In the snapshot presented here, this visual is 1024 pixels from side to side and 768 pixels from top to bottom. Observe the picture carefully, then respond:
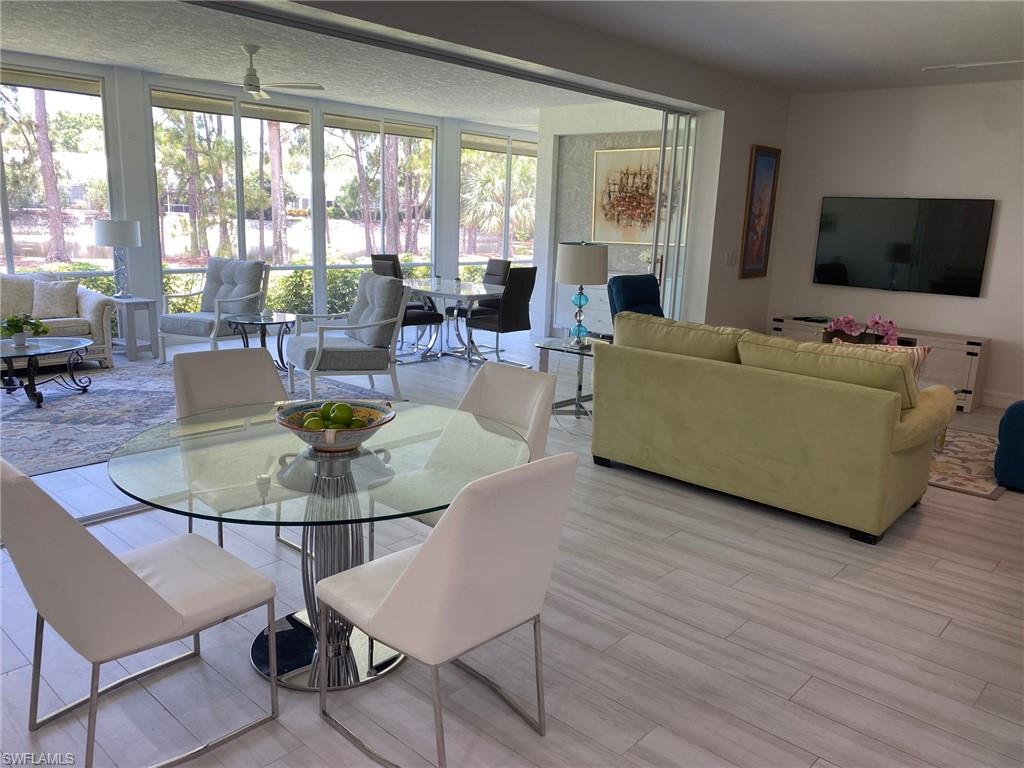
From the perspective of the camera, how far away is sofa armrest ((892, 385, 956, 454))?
129 inches

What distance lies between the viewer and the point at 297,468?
7.13ft

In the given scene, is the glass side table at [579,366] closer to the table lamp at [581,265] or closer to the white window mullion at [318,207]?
the table lamp at [581,265]

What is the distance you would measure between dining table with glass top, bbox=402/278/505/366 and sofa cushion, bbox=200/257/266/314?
1.33 meters

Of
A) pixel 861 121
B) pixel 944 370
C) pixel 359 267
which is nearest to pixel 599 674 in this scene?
pixel 944 370

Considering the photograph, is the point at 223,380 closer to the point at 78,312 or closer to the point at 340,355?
the point at 340,355

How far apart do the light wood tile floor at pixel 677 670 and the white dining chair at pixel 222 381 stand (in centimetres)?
63

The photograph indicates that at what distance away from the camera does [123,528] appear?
3.31 m

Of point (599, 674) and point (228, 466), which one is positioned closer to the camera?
point (228, 466)

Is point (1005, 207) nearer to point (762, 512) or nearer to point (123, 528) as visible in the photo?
point (762, 512)

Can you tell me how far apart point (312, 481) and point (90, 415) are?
12.0ft

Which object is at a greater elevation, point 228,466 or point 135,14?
point 135,14

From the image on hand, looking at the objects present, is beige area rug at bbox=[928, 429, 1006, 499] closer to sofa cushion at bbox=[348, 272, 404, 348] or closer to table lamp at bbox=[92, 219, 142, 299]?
sofa cushion at bbox=[348, 272, 404, 348]

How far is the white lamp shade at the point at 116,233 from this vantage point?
21.3 ft

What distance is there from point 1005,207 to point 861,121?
1.44 metres
